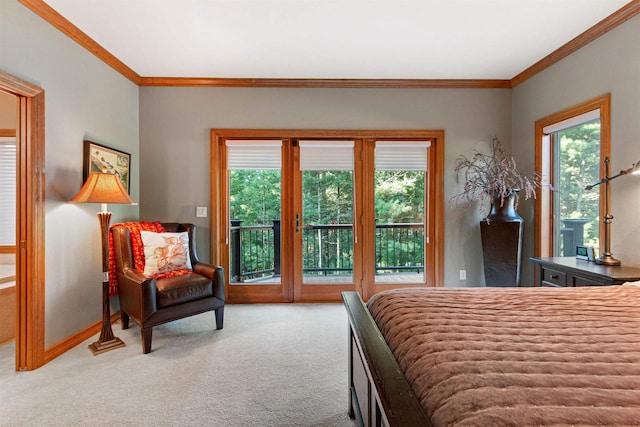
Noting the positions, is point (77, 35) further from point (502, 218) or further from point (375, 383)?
point (502, 218)

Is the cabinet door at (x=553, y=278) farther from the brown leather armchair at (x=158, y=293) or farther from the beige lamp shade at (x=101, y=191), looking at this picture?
the beige lamp shade at (x=101, y=191)

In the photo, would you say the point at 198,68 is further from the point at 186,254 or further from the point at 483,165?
the point at 483,165

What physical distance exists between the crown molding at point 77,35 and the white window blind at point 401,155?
2.92 meters

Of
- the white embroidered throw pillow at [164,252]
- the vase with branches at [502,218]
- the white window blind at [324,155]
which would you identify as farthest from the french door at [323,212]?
the white embroidered throw pillow at [164,252]

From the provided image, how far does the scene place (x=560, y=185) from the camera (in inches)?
127

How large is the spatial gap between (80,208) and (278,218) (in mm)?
1950

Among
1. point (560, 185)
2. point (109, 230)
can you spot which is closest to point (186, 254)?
point (109, 230)

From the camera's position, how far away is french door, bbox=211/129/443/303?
12.4ft

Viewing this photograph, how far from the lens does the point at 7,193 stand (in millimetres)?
3162

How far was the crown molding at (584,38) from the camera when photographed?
7.62 ft

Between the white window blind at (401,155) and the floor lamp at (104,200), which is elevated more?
the white window blind at (401,155)

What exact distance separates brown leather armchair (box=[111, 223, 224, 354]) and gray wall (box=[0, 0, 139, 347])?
0.89ft

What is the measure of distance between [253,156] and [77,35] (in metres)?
1.88

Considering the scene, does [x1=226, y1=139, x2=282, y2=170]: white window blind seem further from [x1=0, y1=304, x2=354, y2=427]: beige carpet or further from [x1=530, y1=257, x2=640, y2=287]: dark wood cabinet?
[x1=530, y1=257, x2=640, y2=287]: dark wood cabinet
